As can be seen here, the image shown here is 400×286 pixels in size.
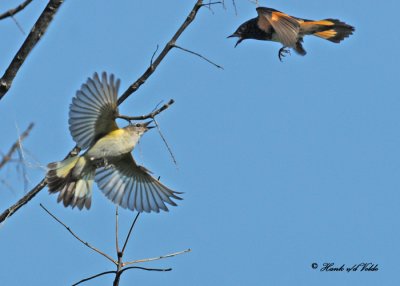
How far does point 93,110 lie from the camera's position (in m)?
5.10

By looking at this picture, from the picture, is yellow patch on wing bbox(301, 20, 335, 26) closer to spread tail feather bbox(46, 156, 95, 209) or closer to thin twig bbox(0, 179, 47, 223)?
spread tail feather bbox(46, 156, 95, 209)

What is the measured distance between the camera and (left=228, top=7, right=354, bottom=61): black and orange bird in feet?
21.8

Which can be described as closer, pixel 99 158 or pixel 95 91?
pixel 95 91

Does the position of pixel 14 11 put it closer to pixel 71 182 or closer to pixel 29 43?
pixel 29 43

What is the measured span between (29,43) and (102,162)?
2.34 metres

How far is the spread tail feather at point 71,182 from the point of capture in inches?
201

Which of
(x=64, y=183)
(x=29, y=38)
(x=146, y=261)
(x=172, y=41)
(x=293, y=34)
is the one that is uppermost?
(x=293, y=34)

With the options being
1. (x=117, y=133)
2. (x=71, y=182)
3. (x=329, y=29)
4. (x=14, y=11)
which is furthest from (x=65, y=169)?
(x=329, y=29)

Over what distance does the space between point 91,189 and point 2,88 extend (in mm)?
2352

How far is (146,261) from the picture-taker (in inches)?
129

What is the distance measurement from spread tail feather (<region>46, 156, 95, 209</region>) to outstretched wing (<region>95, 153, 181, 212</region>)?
0.72 feet

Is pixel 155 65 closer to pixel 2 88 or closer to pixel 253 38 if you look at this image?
pixel 2 88

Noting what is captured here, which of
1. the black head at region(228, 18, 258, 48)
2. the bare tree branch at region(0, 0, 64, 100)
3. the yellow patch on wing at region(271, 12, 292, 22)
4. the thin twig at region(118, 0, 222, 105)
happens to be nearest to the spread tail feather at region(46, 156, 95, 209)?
the thin twig at region(118, 0, 222, 105)

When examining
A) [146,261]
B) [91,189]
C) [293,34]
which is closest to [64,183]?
[91,189]
